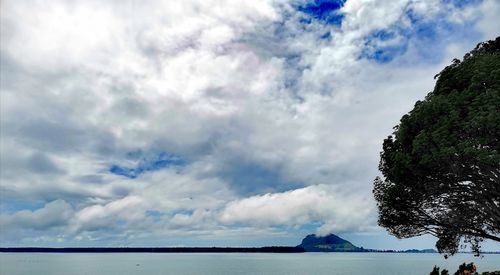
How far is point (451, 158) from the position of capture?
25.4 metres

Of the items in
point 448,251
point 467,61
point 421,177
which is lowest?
point 448,251

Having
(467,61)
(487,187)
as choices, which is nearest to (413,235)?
(487,187)

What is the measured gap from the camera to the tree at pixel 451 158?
23641mm

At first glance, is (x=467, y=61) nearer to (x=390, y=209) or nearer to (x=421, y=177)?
(x=421, y=177)

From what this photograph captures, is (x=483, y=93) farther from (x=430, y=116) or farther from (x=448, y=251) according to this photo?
(x=448, y=251)

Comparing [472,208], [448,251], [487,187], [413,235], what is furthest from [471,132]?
[448,251]

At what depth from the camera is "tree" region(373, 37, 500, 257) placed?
23.6 meters

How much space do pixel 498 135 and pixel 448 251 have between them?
708 inches

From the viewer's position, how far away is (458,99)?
24.8m

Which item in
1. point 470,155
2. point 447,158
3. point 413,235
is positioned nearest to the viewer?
point 470,155

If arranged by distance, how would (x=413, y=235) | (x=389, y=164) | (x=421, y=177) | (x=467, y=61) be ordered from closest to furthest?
(x=467, y=61)
(x=421, y=177)
(x=389, y=164)
(x=413, y=235)

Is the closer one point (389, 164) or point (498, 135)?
point (498, 135)

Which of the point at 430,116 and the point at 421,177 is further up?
the point at 430,116

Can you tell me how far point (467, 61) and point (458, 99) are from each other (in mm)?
3614
